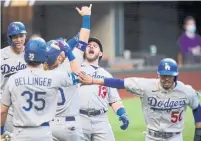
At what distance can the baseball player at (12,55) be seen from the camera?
7.16 meters

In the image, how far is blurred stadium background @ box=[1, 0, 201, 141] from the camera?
16141mm

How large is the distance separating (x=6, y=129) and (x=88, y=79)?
1.71 meters

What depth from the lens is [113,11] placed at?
61.8 feet

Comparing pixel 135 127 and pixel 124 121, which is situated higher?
pixel 124 121

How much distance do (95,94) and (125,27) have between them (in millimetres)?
12738

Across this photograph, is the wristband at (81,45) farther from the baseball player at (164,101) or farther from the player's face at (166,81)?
the player's face at (166,81)

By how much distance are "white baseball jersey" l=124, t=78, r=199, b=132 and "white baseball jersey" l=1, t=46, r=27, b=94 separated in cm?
177

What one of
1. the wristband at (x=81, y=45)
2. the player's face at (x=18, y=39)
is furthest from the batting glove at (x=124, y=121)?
the player's face at (x=18, y=39)

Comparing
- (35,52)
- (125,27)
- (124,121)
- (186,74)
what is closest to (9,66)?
(124,121)

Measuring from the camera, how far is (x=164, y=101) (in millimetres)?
5953

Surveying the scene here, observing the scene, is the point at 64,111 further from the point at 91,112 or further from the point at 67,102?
the point at 91,112

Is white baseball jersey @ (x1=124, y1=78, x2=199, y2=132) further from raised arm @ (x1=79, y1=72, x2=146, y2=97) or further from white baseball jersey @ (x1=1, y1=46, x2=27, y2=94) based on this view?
white baseball jersey @ (x1=1, y1=46, x2=27, y2=94)

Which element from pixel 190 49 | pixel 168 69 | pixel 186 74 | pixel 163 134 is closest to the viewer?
pixel 168 69

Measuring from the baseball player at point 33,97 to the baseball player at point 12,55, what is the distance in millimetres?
1550
